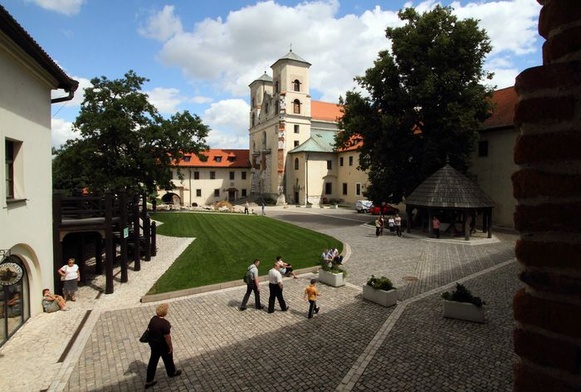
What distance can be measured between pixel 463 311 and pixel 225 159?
60.8 meters

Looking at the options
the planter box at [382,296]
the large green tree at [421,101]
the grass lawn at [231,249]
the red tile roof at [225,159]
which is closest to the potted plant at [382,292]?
the planter box at [382,296]

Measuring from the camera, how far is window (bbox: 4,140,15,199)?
1065cm

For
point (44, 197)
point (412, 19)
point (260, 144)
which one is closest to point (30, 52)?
point (44, 197)

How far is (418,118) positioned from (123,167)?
2494 centimetres

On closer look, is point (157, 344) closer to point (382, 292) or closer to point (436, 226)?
point (382, 292)

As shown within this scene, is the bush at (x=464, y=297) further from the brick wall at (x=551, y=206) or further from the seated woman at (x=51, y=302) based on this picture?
the seated woman at (x=51, y=302)

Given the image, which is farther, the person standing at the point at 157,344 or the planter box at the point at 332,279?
the planter box at the point at 332,279

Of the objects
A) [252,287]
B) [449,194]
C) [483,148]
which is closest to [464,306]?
[252,287]

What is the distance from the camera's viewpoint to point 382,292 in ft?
39.8

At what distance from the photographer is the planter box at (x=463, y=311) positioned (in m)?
10.6

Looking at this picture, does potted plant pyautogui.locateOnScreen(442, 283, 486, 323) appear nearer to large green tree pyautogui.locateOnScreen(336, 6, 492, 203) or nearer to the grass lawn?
the grass lawn

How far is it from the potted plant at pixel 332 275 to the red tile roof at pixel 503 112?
22403 mm

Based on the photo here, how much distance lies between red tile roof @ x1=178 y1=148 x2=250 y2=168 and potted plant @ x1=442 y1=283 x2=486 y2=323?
58266 millimetres

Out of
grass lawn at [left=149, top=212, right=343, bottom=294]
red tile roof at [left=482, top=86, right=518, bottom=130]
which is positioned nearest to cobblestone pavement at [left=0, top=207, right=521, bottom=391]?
grass lawn at [left=149, top=212, right=343, bottom=294]
